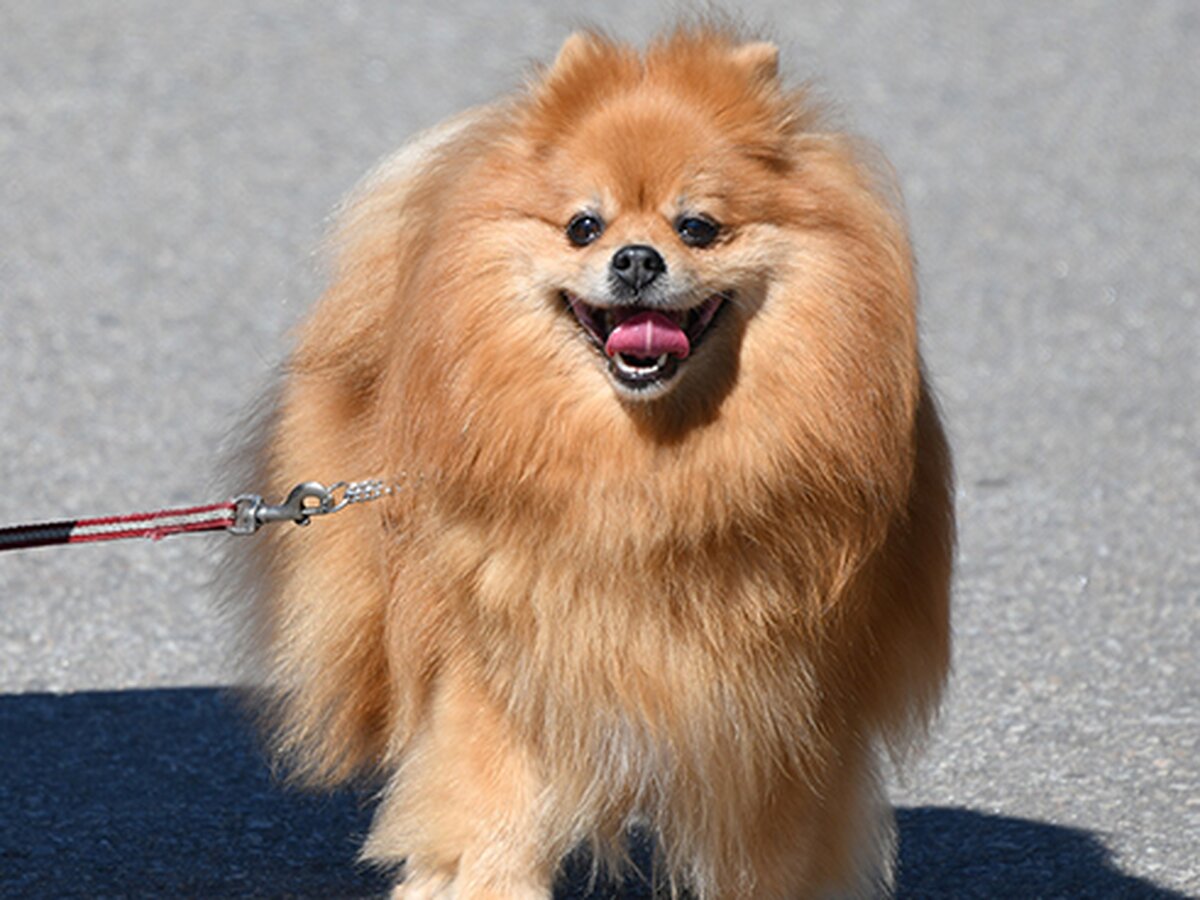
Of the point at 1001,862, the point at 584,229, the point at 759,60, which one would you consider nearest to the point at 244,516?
the point at 584,229

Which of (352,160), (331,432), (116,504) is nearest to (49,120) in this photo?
(352,160)

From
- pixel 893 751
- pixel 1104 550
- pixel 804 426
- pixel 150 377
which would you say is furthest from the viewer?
pixel 150 377

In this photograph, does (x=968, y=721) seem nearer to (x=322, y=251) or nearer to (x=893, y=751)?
(x=893, y=751)

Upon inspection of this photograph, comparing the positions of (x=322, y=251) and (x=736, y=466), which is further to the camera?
(x=322, y=251)

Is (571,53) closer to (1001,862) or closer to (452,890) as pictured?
(452,890)

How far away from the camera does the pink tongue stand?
11.0ft

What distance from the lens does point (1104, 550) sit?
21.1ft

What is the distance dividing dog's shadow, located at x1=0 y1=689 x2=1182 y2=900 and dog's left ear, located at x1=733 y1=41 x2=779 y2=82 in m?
1.82

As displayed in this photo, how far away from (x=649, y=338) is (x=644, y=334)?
0.04 feet

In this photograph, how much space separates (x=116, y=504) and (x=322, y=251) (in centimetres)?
287

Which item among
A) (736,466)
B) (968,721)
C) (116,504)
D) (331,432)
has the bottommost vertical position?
(116,504)

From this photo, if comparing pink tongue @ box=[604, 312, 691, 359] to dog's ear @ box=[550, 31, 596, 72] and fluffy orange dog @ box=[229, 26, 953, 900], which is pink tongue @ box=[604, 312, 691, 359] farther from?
dog's ear @ box=[550, 31, 596, 72]

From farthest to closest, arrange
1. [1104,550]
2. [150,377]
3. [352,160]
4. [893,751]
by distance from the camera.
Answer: [352,160]
[150,377]
[1104,550]
[893,751]

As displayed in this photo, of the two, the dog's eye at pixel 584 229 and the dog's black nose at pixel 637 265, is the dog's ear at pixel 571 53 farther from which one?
the dog's black nose at pixel 637 265
